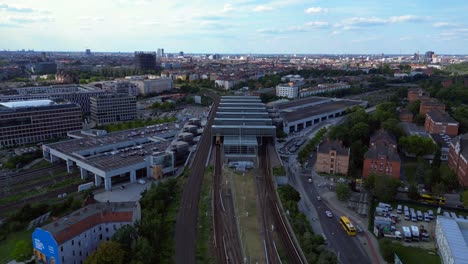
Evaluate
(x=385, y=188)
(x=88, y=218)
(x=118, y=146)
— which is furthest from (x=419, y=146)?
(x=88, y=218)

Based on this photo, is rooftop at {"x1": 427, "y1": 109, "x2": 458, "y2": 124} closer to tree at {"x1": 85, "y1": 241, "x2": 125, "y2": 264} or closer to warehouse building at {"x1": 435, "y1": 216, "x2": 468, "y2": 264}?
warehouse building at {"x1": 435, "y1": 216, "x2": 468, "y2": 264}

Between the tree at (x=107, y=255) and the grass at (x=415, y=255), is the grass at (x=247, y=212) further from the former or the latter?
the grass at (x=415, y=255)

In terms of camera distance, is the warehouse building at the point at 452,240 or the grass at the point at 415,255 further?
the grass at the point at 415,255

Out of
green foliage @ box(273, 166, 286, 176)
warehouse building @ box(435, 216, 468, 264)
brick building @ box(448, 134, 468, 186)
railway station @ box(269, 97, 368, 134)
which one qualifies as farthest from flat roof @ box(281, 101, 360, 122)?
warehouse building @ box(435, 216, 468, 264)

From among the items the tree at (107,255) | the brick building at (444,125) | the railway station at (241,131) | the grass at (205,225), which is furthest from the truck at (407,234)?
the brick building at (444,125)

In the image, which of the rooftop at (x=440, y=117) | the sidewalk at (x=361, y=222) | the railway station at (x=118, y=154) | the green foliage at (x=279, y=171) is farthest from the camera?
the rooftop at (x=440, y=117)

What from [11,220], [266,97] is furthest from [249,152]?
[266,97]

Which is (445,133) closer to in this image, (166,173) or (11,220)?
A: (166,173)

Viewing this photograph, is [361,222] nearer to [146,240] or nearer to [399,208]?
[399,208]
